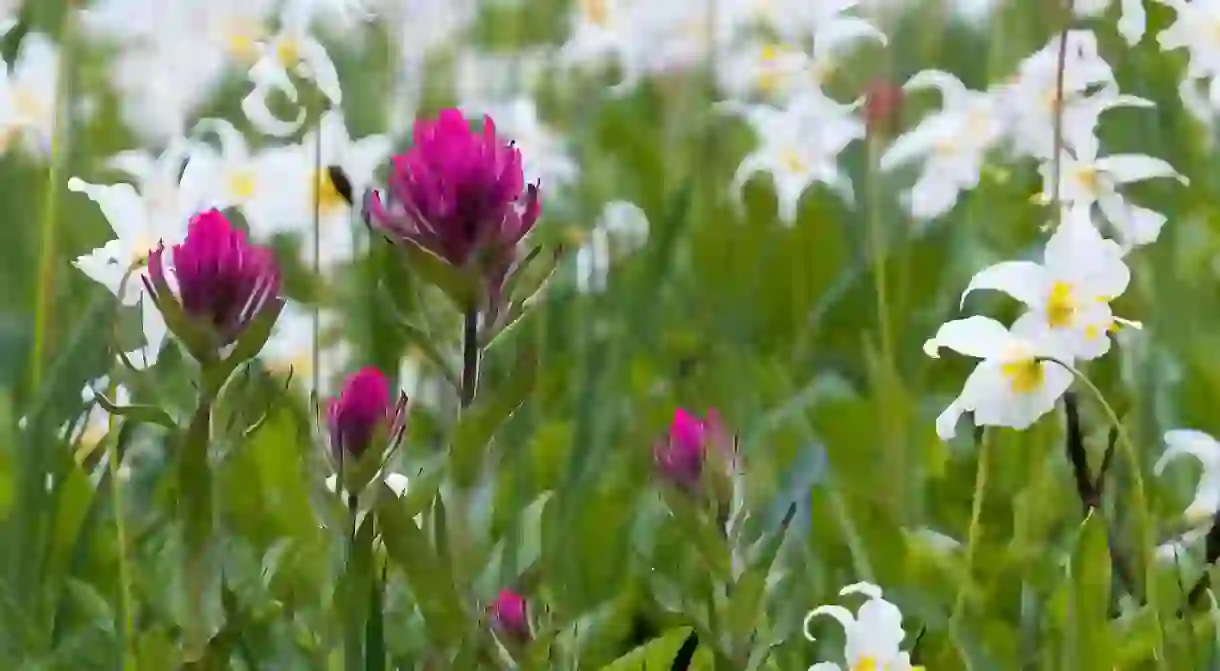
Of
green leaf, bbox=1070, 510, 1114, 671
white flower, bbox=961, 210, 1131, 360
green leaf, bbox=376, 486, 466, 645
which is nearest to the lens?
green leaf, bbox=376, 486, 466, 645

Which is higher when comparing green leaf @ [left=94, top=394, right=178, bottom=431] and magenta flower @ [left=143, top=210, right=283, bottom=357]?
magenta flower @ [left=143, top=210, right=283, bottom=357]

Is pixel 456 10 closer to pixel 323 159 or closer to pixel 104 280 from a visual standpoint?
pixel 323 159

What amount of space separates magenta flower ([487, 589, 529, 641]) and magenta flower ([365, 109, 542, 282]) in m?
0.12

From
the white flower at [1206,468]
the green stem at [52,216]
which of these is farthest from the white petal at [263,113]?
the white flower at [1206,468]

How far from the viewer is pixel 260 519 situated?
79cm

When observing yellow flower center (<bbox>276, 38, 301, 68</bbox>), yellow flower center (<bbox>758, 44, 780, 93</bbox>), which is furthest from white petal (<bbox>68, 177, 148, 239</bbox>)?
yellow flower center (<bbox>758, 44, 780, 93</bbox>)

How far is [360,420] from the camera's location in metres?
0.44

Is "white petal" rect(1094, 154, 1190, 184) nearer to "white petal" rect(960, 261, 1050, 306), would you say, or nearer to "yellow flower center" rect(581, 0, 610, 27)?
"white petal" rect(960, 261, 1050, 306)

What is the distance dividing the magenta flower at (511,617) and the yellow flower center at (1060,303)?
32 cm

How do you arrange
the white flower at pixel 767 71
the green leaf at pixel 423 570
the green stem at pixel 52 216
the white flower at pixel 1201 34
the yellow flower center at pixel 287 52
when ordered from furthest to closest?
1. the white flower at pixel 767 71
2. the white flower at pixel 1201 34
3. the yellow flower center at pixel 287 52
4. the green stem at pixel 52 216
5. the green leaf at pixel 423 570

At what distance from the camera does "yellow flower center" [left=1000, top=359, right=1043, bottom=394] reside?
67 centimetres

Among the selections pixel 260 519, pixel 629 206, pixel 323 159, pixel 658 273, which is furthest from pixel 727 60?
pixel 260 519

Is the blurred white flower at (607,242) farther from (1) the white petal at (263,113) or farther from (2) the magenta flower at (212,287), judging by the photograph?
(2) the magenta flower at (212,287)

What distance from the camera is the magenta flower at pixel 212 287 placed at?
1.43ft
